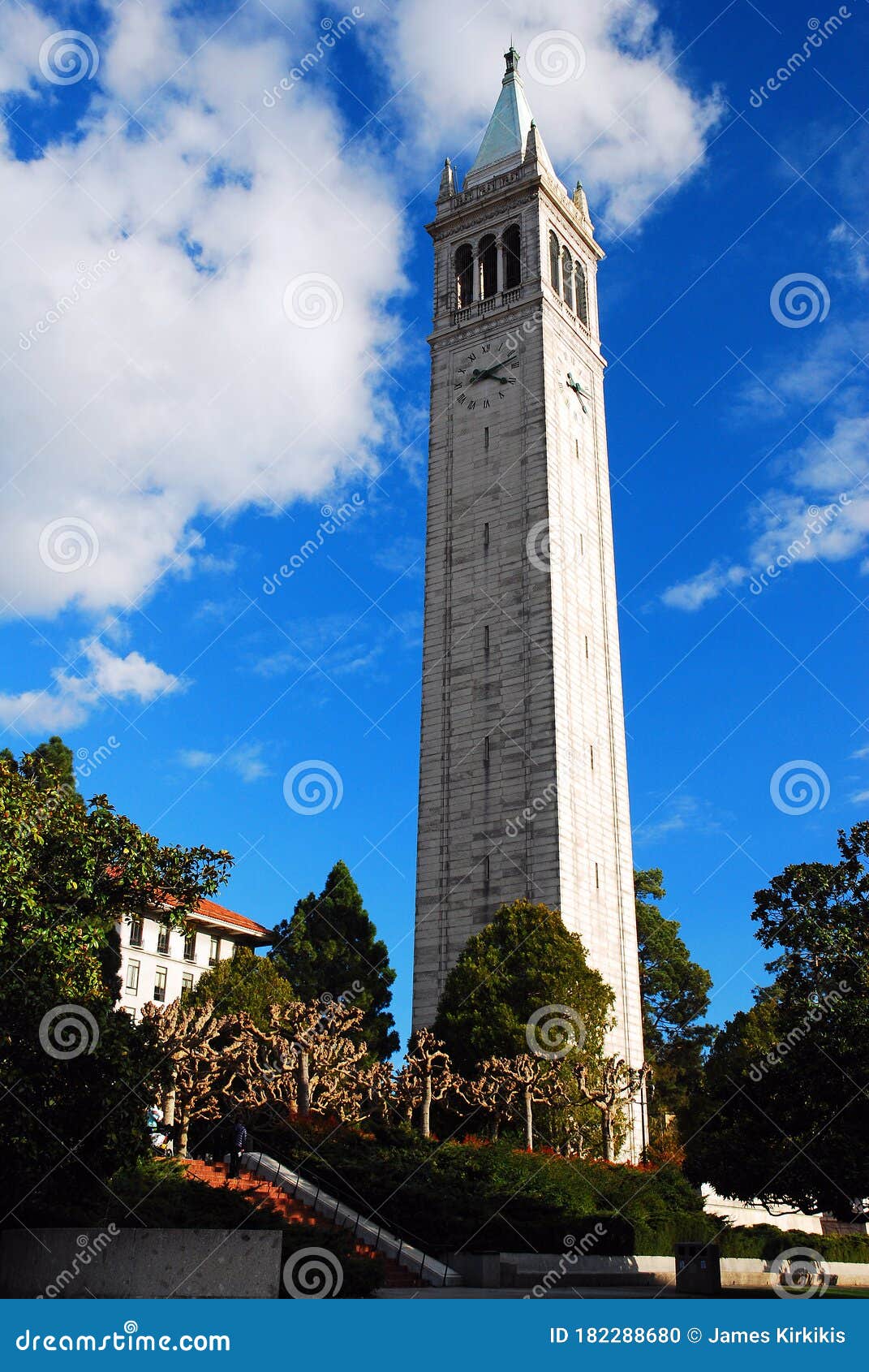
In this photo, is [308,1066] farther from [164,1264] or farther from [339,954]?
[339,954]

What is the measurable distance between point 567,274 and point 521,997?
44085 mm

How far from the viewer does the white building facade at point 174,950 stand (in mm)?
61281

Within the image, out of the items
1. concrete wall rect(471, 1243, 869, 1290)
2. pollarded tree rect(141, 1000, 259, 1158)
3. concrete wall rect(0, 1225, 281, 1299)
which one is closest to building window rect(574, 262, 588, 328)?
pollarded tree rect(141, 1000, 259, 1158)

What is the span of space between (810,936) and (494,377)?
40.1 meters

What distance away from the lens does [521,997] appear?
39.0m

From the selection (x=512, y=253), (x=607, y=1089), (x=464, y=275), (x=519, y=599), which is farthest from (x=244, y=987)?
(x=512, y=253)

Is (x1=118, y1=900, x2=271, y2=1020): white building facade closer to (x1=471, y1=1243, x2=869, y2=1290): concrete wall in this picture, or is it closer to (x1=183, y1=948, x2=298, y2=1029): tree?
(x1=183, y1=948, x2=298, y2=1029): tree

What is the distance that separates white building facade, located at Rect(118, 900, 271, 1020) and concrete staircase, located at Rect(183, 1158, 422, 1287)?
3230 cm

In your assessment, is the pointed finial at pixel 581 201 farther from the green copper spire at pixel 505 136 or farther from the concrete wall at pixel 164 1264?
the concrete wall at pixel 164 1264

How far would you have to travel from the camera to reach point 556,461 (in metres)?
56.7

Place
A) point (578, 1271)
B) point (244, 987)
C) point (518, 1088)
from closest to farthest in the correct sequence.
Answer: point (578, 1271) < point (518, 1088) < point (244, 987)

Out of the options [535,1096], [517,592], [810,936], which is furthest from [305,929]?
[810,936]

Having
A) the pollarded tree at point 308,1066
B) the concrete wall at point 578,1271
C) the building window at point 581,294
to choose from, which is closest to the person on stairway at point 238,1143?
the pollarded tree at point 308,1066
